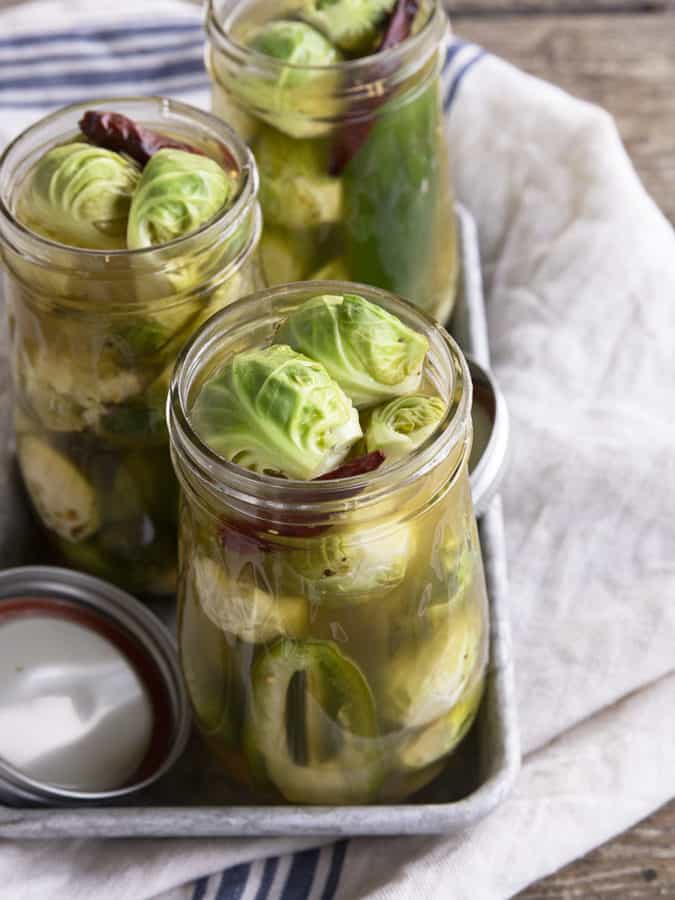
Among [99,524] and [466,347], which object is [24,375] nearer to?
[99,524]

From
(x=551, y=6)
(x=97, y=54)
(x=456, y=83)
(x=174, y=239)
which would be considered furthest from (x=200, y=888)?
(x=551, y=6)

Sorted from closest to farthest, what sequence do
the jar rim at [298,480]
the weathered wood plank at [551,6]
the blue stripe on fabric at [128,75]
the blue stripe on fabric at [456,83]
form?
the jar rim at [298,480], the blue stripe on fabric at [456,83], the blue stripe on fabric at [128,75], the weathered wood plank at [551,6]

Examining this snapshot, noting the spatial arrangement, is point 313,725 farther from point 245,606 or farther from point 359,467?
point 359,467

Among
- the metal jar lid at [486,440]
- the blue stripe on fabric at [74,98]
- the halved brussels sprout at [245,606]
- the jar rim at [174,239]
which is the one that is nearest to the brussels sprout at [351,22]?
the jar rim at [174,239]

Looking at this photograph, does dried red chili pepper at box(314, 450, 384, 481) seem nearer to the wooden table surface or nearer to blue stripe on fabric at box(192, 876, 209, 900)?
blue stripe on fabric at box(192, 876, 209, 900)

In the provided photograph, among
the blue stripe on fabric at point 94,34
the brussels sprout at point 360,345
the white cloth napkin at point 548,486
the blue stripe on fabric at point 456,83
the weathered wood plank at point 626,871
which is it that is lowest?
the weathered wood plank at point 626,871

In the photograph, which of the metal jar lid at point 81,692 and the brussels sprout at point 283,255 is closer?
the metal jar lid at point 81,692

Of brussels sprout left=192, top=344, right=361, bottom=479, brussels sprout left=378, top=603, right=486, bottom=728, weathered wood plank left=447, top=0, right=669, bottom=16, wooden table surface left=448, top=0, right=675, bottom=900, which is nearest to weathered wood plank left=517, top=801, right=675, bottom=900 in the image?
brussels sprout left=378, top=603, right=486, bottom=728

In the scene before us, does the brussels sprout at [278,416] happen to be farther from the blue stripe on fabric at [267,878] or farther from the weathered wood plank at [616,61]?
the weathered wood plank at [616,61]
